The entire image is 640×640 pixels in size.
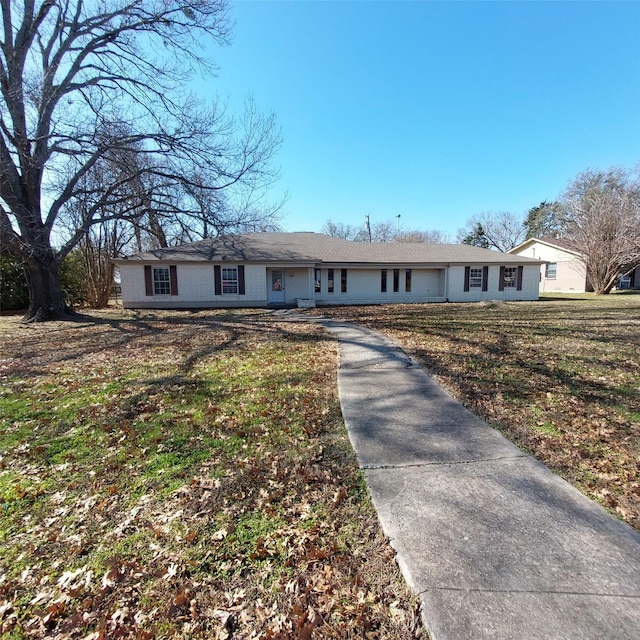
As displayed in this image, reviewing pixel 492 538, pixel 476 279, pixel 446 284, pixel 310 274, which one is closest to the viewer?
pixel 492 538

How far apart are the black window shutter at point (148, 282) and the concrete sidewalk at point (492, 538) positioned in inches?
679

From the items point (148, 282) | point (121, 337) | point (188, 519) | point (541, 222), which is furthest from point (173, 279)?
point (541, 222)

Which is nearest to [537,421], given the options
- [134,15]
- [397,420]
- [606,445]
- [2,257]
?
[606,445]

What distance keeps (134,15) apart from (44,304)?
11624 millimetres

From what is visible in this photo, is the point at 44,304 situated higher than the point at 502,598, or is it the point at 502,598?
the point at 44,304

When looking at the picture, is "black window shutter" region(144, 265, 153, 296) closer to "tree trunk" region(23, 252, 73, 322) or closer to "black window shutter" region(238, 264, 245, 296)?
"tree trunk" region(23, 252, 73, 322)

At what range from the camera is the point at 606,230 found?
24547 millimetres

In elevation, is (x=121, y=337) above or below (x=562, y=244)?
below

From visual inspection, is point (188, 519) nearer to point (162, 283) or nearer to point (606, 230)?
point (162, 283)

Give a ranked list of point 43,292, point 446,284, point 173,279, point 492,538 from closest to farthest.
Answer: point 492,538, point 43,292, point 173,279, point 446,284

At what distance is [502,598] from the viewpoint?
181 centimetres

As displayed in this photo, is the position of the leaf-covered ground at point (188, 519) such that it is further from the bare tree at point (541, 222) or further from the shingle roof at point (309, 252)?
the bare tree at point (541, 222)

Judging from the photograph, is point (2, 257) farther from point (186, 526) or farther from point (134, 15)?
point (186, 526)

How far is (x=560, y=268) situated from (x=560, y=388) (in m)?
31.1
